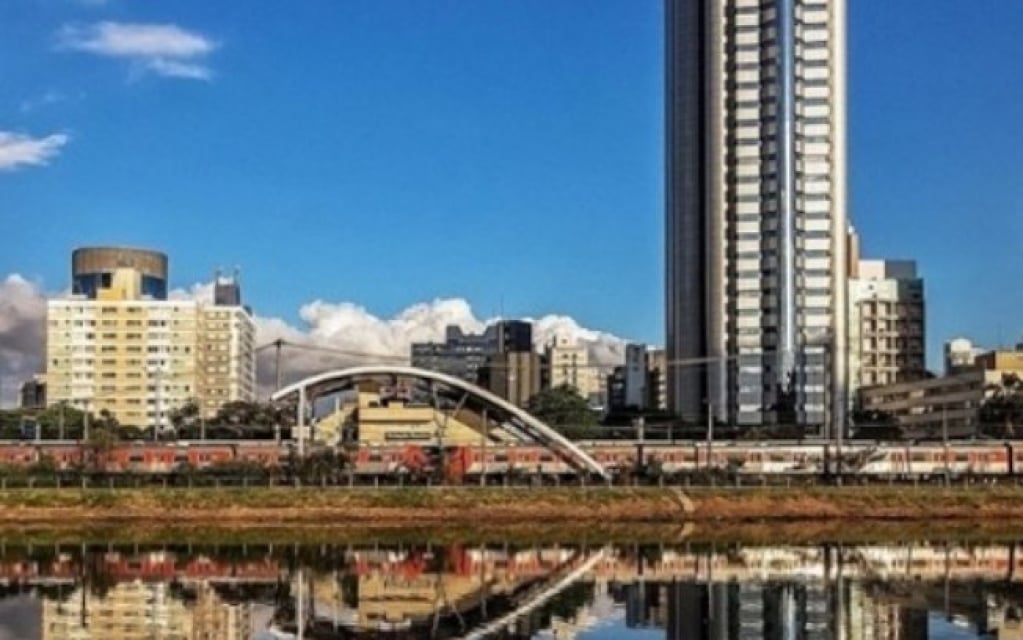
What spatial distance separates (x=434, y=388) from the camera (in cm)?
10144

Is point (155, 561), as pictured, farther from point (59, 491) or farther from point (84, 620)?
point (59, 491)

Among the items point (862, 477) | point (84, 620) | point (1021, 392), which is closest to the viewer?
point (84, 620)

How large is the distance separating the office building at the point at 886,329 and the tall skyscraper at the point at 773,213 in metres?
30.2

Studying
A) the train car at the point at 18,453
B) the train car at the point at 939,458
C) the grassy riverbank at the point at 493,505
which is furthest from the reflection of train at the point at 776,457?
the train car at the point at 18,453

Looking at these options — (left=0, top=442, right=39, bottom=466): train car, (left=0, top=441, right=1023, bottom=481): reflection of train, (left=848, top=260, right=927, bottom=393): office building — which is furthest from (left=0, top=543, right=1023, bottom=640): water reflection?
(left=848, top=260, right=927, bottom=393): office building

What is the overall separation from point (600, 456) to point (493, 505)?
33064mm

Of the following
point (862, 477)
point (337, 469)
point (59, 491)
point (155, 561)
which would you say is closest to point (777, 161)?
point (862, 477)

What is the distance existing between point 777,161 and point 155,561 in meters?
98.5

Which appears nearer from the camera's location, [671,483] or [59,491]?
[59,491]

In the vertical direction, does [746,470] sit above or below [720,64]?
below

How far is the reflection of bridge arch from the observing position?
313 feet

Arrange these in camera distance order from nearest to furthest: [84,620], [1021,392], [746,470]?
1. [84,620]
2. [746,470]
3. [1021,392]

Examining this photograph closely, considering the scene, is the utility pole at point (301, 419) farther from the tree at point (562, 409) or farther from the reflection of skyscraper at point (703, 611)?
the reflection of skyscraper at point (703, 611)

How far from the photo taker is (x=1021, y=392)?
141 m
